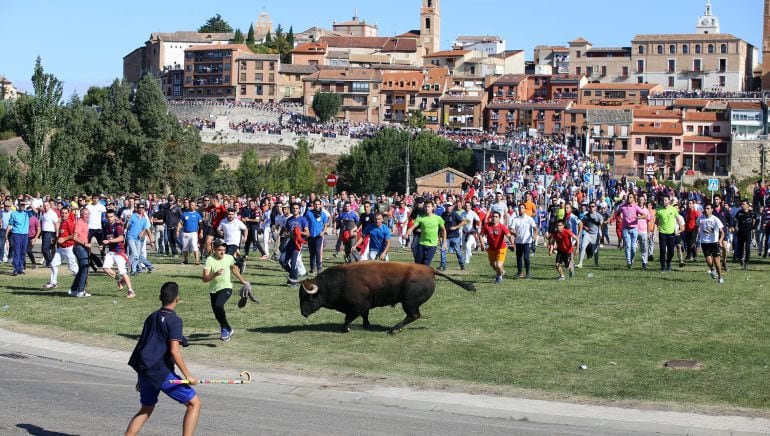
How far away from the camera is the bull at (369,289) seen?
1694cm

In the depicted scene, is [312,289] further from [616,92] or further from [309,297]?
[616,92]

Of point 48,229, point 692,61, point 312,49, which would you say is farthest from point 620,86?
point 48,229

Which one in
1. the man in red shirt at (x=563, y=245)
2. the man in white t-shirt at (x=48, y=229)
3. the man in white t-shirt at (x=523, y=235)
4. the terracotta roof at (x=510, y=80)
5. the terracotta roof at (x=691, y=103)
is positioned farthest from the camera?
the terracotta roof at (x=510, y=80)

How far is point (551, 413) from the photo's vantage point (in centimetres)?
1263

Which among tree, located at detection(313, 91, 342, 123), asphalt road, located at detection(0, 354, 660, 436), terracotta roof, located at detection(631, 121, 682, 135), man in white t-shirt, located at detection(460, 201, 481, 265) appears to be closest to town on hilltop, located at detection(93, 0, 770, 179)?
terracotta roof, located at detection(631, 121, 682, 135)

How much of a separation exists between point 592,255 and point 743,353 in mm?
13516

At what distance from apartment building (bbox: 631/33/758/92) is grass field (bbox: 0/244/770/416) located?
134 meters

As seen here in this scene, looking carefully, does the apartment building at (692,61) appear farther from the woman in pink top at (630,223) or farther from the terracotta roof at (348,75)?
the woman in pink top at (630,223)

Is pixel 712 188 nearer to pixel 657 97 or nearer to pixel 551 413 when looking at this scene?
pixel 551 413

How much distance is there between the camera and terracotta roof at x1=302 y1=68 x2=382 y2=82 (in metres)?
145

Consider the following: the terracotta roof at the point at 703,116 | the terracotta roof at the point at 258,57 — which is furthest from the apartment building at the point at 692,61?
the terracotta roof at the point at 258,57

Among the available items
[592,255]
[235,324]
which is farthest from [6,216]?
[592,255]

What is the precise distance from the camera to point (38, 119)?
56188 millimetres

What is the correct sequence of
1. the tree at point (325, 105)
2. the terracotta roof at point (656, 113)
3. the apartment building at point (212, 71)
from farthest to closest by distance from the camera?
the apartment building at point (212, 71) → the tree at point (325, 105) → the terracotta roof at point (656, 113)
